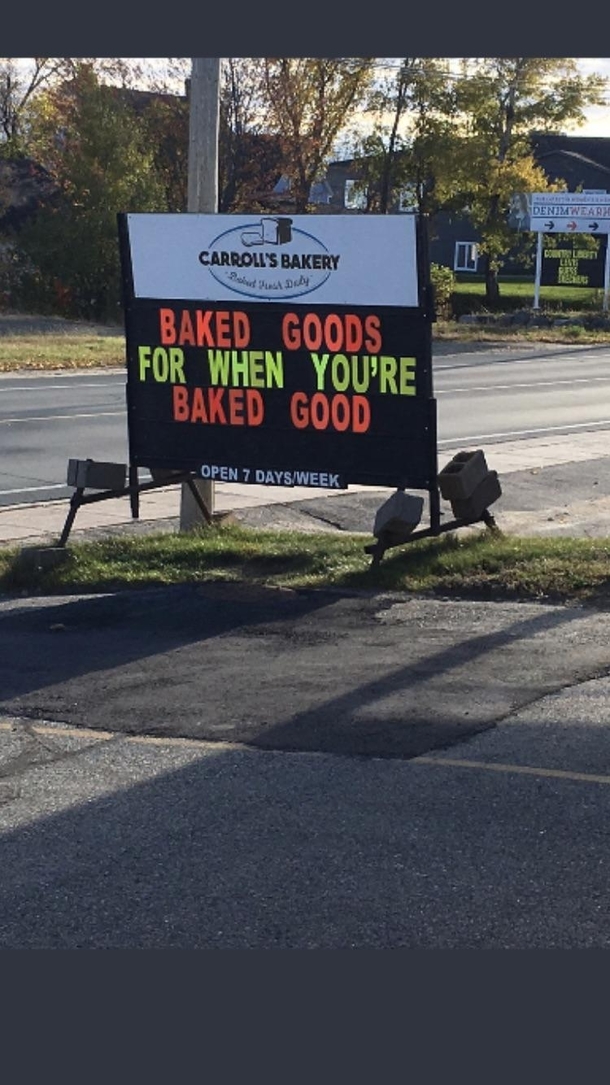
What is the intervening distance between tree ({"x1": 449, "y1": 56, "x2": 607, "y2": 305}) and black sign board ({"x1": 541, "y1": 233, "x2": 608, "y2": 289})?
2.06 m

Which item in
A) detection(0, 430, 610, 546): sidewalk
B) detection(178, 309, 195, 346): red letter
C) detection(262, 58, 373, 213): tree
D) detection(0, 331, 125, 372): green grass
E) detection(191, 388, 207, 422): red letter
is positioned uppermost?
detection(262, 58, 373, 213): tree

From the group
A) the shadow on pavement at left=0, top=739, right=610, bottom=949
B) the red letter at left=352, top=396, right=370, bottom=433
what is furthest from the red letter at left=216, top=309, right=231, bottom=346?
the shadow on pavement at left=0, top=739, right=610, bottom=949

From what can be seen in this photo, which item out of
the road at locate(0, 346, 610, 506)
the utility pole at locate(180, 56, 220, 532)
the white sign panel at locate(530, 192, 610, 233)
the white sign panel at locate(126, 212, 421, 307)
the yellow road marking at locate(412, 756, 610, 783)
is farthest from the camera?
the white sign panel at locate(530, 192, 610, 233)

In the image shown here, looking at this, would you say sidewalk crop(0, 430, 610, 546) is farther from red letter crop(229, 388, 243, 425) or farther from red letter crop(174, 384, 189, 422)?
red letter crop(229, 388, 243, 425)

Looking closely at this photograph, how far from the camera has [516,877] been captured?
555cm

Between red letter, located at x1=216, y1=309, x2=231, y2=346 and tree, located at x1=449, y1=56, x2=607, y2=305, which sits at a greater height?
tree, located at x1=449, y1=56, x2=607, y2=305

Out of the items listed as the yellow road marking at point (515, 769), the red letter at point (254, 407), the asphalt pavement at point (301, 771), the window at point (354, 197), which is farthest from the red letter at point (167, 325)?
the window at point (354, 197)

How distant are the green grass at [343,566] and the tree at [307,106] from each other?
4139 cm

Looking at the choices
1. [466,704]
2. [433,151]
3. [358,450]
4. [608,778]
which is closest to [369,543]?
[358,450]

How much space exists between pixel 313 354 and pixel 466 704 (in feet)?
13.7

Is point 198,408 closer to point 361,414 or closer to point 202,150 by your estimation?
point 361,414

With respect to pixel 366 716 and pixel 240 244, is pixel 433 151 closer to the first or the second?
pixel 240 244

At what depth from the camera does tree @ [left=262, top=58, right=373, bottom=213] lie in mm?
52875

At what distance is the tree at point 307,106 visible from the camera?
52.9m
